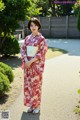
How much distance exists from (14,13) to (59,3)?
61.7ft

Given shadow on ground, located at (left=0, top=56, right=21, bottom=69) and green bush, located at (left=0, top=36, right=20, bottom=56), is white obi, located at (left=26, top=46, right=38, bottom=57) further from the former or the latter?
green bush, located at (left=0, top=36, right=20, bottom=56)

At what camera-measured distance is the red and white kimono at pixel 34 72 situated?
622 centimetres

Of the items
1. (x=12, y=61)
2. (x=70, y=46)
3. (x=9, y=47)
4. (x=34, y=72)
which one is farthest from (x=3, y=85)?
(x=70, y=46)

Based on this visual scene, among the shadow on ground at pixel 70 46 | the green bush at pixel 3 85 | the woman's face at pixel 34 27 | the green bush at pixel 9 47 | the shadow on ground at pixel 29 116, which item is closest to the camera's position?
the shadow on ground at pixel 29 116

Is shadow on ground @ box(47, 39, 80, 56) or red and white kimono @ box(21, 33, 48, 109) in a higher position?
red and white kimono @ box(21, 33, 48, 109)

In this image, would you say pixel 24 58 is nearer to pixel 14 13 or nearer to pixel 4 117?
pixel 4 117

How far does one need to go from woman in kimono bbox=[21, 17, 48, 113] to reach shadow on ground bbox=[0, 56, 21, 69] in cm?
549

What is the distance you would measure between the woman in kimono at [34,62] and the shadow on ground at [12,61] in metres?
5.49

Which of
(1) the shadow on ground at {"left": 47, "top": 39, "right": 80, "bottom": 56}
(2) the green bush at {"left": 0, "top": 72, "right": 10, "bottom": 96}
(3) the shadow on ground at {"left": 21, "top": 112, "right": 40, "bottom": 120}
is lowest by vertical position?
(1) the shadow on ground at {"left": 47, "top": 39, "right": 80, "bottom": 56}

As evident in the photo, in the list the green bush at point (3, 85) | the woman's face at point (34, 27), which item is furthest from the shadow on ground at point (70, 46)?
the woman's face at point (34, 27)

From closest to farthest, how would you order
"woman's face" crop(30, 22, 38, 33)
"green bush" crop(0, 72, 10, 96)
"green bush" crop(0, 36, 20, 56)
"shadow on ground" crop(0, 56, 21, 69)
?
"woman's face" crop(30, 22, 38, 33)
"green bush" crop(0, 72, 10, 96)
"shadow on ground" crop(0, 56, 21, 69)
"green bush" crop(0, 36, 20, 56)

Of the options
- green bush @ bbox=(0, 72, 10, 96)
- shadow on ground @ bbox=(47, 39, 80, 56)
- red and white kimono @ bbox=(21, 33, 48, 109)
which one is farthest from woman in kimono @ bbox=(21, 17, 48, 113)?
shadow on ground @ bbox=(47, 39, 80, 56)

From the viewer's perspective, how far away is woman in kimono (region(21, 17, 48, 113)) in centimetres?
620

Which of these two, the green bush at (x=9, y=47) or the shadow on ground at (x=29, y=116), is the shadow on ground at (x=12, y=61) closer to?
the green bush at (x=9, y=47)
